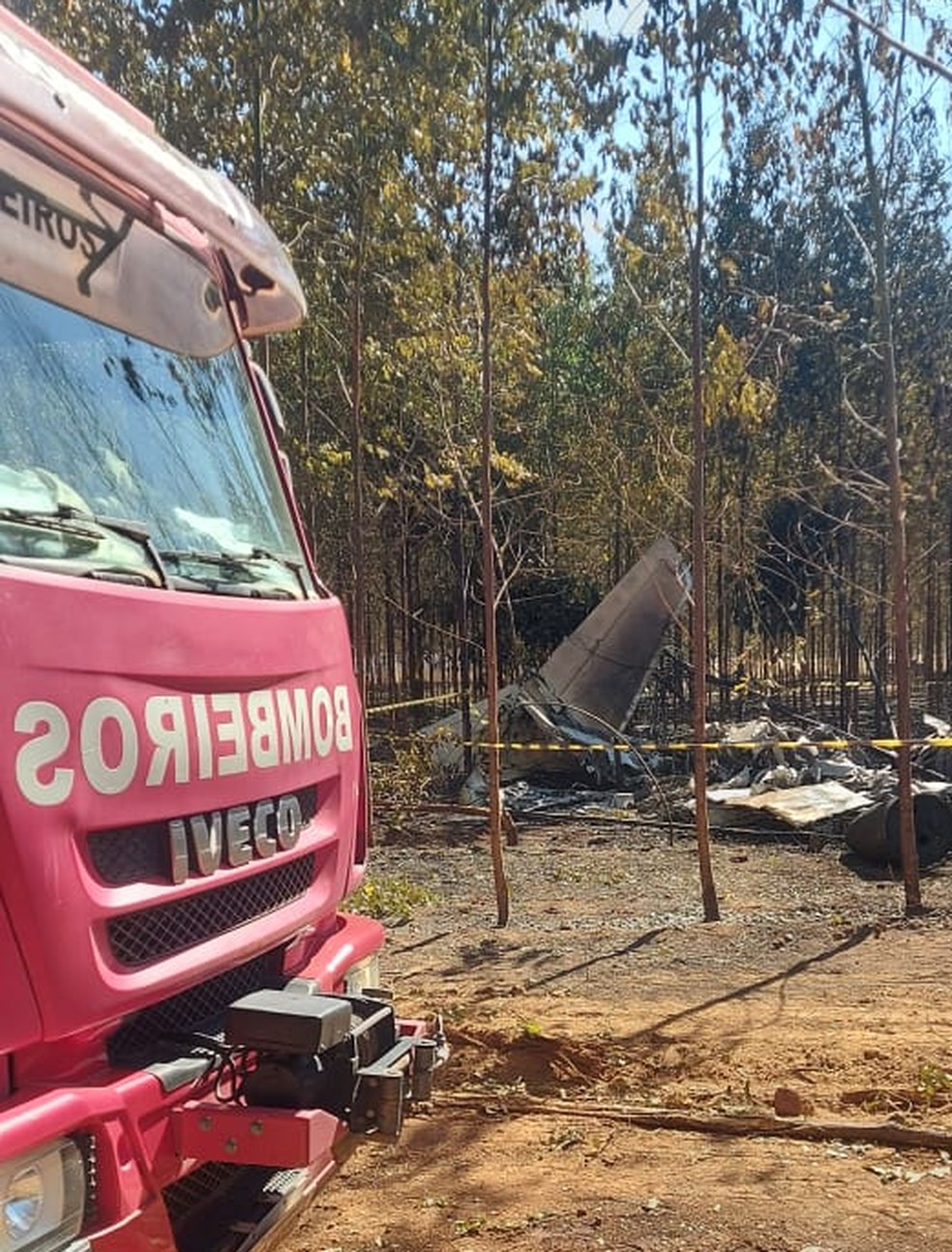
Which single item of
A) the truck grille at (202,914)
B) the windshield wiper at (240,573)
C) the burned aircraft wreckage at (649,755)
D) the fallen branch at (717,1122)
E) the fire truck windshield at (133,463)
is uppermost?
the fire truck windshield at (133,463)

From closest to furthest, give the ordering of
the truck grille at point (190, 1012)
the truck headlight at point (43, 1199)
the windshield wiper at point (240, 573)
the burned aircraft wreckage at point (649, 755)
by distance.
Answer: the truck headlight at point (43, 1199), the truck grille at point (190, 1012), the windshield wiper at point (240, 573), the burned aircraft wreckage at point (649, 755)

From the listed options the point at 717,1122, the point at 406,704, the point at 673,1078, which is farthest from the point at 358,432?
the point at 717,1122

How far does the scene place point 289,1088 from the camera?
2.47 m

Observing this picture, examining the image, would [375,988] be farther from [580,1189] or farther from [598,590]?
[598,590]

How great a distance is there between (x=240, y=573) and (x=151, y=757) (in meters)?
0.81

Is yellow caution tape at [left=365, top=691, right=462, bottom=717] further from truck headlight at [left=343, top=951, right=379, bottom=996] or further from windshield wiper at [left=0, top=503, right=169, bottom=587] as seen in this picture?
windshield wiper at [left=0, top=503, right=169, bottom=587]

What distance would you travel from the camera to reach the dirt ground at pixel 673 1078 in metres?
3.85

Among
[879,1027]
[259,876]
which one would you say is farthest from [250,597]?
[879,1027]

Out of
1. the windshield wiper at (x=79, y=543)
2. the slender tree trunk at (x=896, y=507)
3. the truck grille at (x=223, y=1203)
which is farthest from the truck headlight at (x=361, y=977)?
the slender tree trunk at (x=896, y=507)

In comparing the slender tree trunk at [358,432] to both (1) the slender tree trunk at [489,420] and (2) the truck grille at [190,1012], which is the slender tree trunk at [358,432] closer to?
(1) the slender tree trunk at [489,420]

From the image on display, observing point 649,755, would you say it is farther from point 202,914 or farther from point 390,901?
point 202,914

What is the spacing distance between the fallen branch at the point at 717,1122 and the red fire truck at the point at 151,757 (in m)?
1.75

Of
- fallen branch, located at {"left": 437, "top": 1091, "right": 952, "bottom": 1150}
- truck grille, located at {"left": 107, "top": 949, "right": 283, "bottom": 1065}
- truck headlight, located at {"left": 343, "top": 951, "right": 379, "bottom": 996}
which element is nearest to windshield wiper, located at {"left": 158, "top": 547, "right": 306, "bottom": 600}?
truck grille, located at {"left": 107, "top": 949, "right": 283, "bottom": 1065}

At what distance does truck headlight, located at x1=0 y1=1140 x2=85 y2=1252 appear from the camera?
192cm
